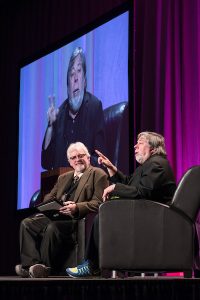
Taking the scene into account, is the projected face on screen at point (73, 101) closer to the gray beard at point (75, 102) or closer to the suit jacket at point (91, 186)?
the gray beard at point (75, 102)

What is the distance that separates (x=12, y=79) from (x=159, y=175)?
4386mm

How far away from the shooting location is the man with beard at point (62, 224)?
448 cm

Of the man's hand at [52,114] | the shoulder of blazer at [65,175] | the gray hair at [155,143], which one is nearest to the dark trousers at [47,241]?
the shoulder of blazer at [65,175]

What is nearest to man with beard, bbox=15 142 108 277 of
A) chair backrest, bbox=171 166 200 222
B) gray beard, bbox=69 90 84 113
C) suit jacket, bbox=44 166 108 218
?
suit jacket, bbox=44 166 108 218

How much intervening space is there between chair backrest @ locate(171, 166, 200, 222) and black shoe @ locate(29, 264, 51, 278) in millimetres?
1207

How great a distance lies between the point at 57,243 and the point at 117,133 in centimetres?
135

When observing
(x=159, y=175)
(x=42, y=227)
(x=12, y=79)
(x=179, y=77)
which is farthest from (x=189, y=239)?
(x=12, y=79)

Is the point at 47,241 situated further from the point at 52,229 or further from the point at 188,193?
the point at 188,193

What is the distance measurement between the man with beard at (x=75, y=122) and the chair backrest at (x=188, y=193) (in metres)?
2.03

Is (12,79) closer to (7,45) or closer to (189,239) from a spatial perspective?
(7,45)

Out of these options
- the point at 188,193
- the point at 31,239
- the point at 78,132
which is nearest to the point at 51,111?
the point at 78,132

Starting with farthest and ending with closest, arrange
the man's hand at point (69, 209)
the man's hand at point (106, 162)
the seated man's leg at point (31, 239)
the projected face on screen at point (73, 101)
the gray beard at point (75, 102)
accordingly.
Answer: the gray beard at point (75, 102) → the projected face on screen at point (73, 101) → the seated man's leg at point (31, 239) → the man's hand at point (69, 209) → the man's hand at point (106, 162)

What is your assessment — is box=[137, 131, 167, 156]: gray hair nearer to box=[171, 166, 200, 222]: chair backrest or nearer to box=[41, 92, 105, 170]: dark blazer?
box=[171, 166, 200, 222]: chair backrest

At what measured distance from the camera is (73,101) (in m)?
6.23
